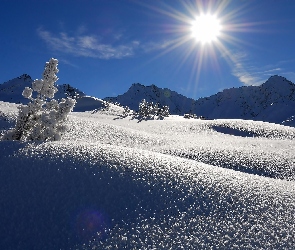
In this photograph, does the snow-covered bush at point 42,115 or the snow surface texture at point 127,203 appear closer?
the snow surface texture at point 127,203

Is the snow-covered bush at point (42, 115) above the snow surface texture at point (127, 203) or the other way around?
above

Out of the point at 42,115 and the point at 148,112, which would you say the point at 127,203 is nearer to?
the point at 42,115

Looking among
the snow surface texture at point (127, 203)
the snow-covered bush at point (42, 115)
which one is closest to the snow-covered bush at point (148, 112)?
the snow-covered bush at point (42, 115)

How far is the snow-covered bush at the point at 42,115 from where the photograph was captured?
2048 cm

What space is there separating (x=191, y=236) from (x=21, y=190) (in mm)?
6745

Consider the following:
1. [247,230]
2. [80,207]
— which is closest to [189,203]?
[247,230]

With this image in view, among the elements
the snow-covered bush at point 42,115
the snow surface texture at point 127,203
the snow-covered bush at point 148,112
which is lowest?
the snow surface texture at point 127,203

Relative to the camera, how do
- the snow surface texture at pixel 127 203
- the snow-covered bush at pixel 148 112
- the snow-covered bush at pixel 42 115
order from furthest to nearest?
the snow-covered bush at pixel 148 112 < the snow-covered bush at pixel 42 115 < the snow surface texture at pixel 127 203

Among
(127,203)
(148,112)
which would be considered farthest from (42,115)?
(148,112)

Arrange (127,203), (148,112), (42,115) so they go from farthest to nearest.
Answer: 1. (148,112)
2. (42,115)
3. (127,203)

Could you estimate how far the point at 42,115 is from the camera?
20.7 meters

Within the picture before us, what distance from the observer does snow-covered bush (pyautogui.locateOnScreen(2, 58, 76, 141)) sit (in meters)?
20.5

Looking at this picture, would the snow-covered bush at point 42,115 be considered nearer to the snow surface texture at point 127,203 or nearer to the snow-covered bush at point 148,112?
the snow surface texture at point 127,203

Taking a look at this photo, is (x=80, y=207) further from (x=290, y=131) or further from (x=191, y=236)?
(x=290, y=131)
